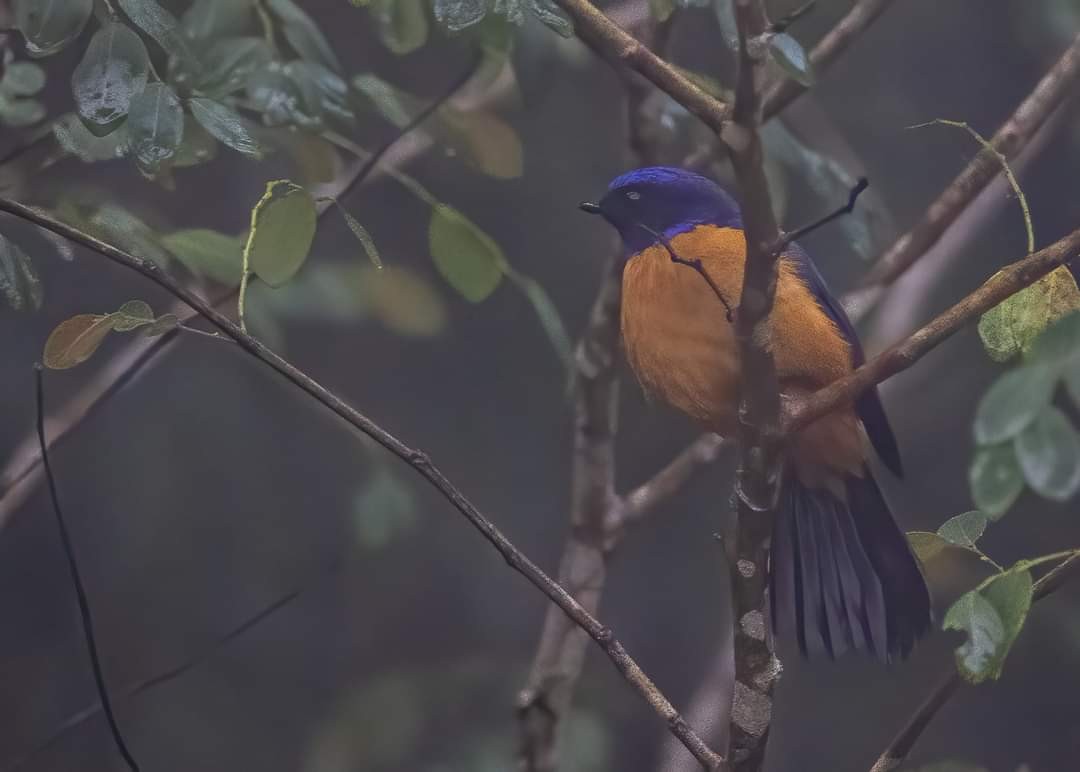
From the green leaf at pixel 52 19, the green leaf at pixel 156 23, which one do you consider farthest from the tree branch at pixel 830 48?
the green leaf at pixel 52 19

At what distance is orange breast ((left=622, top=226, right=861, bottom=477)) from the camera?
5.87 ft

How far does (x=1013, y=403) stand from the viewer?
0.82 meters

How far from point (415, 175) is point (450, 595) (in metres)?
0.85

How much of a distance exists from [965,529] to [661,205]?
971mm

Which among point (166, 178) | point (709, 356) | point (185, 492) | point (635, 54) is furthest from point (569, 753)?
point (635, 54)

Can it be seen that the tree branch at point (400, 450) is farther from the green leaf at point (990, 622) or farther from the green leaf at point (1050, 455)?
the green leaf at point (1050, 455)

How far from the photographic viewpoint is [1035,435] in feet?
2.69

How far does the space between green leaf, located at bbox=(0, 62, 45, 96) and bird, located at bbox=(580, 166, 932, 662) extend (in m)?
0.75

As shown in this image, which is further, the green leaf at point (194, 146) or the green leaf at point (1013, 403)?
the green leaf at point (194, 146)

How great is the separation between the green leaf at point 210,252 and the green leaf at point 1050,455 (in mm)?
942

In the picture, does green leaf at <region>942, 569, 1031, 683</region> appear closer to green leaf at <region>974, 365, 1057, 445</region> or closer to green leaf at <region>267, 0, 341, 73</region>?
green leaf at <region>974, 365, 1057, 445</region>

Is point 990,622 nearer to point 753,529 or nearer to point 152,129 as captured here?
point 753,529

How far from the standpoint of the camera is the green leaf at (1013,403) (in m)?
0.82

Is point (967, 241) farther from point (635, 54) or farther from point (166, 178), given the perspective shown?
point (166, 178)
